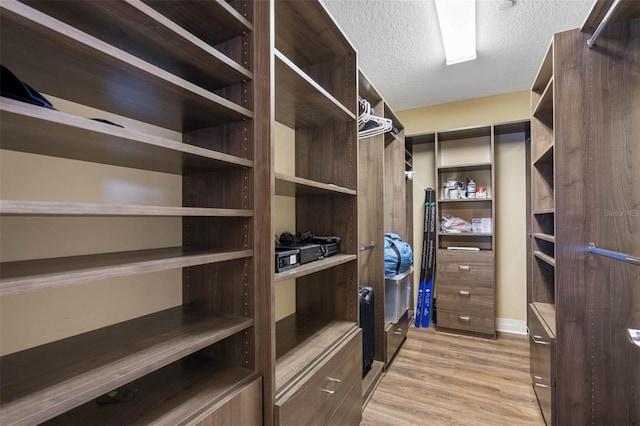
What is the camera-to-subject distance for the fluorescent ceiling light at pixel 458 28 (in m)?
1.90

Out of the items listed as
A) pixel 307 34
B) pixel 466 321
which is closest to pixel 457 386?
pixel 466 321

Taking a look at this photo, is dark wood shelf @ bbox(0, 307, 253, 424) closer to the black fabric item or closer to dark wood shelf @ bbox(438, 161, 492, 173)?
the black fabric item

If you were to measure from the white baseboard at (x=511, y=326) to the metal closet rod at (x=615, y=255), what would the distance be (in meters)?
2.20

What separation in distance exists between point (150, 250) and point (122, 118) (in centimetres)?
49

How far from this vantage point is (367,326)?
2223mm

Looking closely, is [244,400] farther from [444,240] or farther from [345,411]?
[444,240]

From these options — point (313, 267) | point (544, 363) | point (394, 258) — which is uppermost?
point (313, 267)

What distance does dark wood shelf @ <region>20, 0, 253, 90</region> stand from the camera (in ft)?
2.38

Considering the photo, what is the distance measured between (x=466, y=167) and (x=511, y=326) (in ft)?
6.03

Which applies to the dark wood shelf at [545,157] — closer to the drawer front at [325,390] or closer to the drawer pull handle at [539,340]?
the drawer pull handle at [539,340]

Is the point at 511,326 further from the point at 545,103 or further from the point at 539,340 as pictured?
the point at 545,103

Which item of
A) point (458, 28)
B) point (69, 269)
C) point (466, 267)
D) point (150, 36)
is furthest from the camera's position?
point (466, 267)

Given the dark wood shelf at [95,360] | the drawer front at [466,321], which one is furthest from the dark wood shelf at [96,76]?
the drawer front at [466,321]

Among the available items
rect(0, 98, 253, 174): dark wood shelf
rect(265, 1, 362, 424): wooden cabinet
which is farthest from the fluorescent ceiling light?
rect(0, 98, 253, 174): dark wood shelf
